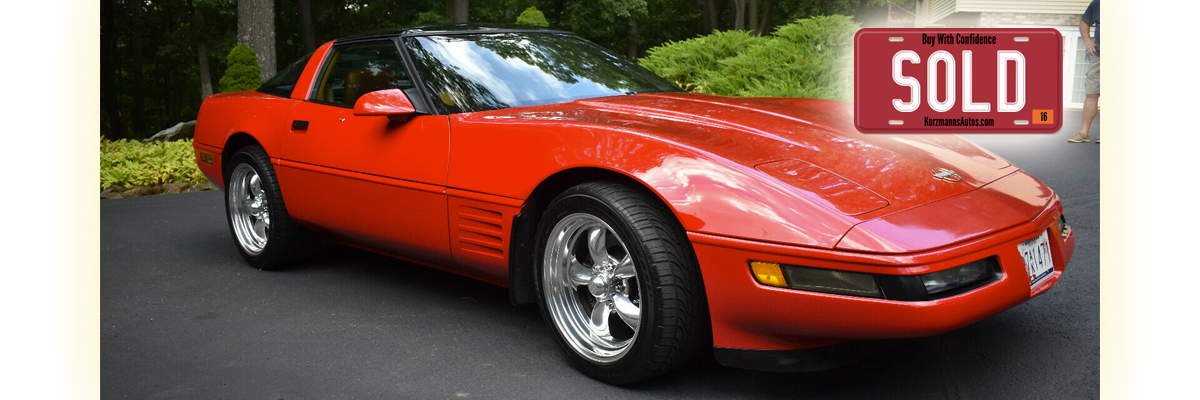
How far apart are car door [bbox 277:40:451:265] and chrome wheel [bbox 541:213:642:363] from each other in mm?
611

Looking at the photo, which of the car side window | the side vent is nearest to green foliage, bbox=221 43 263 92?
the car side window

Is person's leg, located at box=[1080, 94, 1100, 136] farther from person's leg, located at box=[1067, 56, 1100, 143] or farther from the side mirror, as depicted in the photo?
the side mirror

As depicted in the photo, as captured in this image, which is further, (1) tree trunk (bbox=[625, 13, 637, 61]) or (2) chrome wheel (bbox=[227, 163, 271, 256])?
(1) tree trunk (bbox=[625, 13, 637, 61])

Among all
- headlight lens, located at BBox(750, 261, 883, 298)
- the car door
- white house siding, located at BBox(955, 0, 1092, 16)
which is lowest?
headlight lens, located at BBox(750, 261, 883, 298)

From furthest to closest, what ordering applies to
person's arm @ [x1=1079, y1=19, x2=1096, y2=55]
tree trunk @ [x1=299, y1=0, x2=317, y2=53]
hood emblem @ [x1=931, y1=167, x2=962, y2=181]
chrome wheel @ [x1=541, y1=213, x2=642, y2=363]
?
tree trunk @ [x1=299, y1=0, x2=317, y2=53], person's arm @ [x1=1079, y1=19, x2=1096, y2=55], chrome wheel @ [x1=541, y1=213, x2=642, y2=363], hood emblem @ [x1=931, y1=167, x2=962, y2=181]

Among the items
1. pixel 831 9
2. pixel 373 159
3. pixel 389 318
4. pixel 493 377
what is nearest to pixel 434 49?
pixel 373 159

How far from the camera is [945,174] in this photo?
8.63ft

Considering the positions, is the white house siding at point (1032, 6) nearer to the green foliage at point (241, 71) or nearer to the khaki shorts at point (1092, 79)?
the khaki shorts at point (1092, 79)

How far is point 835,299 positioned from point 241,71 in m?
11.5

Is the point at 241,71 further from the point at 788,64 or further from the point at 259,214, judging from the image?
the point at 259,214

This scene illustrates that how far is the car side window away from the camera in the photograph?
3.74 meters

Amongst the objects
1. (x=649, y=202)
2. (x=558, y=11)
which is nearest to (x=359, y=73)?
(x=649, y=202)

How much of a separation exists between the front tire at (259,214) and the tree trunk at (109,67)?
28.9 meters

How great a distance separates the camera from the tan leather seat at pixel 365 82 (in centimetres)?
378
